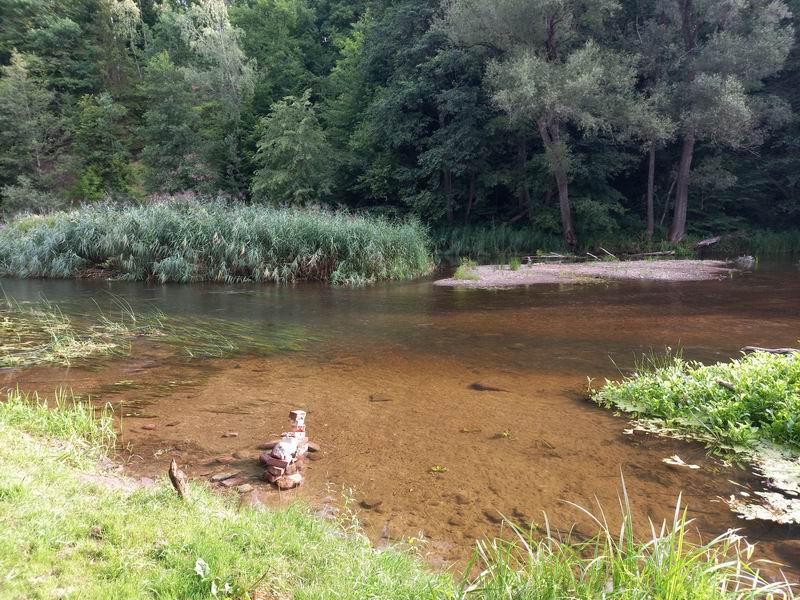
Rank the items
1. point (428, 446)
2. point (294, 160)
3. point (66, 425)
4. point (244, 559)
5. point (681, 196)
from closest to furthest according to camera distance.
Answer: point (244, 559) < point (66, 425) < point (428, 446) < point (681, 196) < point (294, 160)

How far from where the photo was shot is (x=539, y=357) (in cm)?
673

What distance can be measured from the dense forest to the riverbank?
1607cm

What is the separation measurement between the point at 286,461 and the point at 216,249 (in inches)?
523

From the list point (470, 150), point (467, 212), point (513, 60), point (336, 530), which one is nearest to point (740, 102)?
point (513, 60)

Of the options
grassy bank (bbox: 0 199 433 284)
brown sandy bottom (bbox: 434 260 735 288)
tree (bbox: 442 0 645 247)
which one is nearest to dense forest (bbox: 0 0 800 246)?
tree (bbox: 442 0 645 247)

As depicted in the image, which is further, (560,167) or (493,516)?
(560,167)

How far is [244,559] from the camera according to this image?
2.23 metres

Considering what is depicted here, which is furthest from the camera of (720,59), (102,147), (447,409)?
(102,147)

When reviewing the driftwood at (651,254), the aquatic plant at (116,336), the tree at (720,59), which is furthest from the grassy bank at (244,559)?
the tree at (720,59)

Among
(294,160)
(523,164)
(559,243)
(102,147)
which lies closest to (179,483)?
(559,243)

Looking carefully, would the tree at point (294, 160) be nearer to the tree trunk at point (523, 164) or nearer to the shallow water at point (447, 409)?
the tree trunk at point (523, 164)

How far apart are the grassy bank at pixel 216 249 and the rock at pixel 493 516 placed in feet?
40.1

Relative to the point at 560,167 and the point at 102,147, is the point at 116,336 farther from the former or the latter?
the point at 102,147

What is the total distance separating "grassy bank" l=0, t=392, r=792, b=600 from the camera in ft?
6.43
